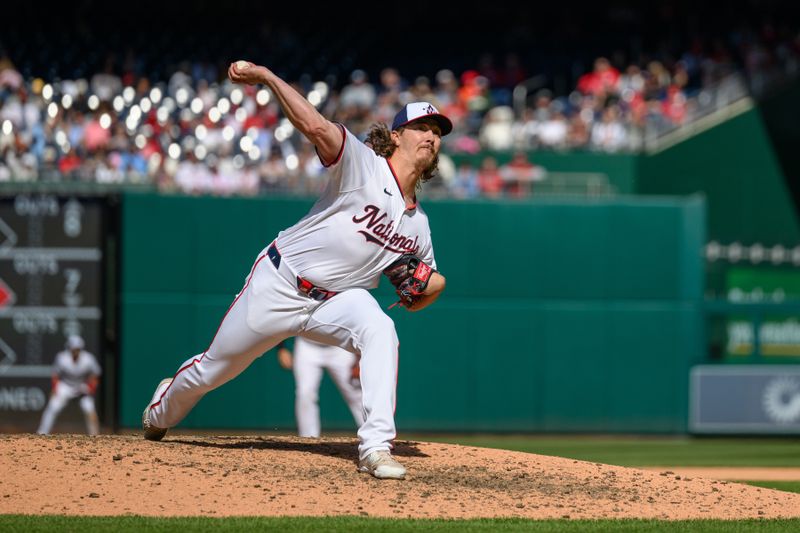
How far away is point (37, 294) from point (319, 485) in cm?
850

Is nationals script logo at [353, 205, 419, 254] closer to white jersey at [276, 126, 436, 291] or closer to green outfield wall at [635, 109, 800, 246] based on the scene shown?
white jersey at [276, 126, 436, 291]

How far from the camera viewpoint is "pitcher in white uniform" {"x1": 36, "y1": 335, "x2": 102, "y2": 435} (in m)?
13.4

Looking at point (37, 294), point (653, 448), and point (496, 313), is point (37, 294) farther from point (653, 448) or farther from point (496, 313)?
point (653, 448)

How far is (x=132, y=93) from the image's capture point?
53.3ft

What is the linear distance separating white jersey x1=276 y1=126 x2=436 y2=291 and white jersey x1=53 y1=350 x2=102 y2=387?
A: 310 inches

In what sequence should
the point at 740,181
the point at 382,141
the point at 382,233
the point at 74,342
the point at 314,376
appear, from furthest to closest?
1. the point at 740,181
2. the point at 74,342
3. the point at 314,376
4. the point at 382,141
5. the point at 382,233

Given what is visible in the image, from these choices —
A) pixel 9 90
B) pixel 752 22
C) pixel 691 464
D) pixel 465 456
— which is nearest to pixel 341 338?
pixel 465 456

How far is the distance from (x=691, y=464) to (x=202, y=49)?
11607 mm

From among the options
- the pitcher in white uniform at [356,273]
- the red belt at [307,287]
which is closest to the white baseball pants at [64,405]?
the pitcher in white uniform at [356,273]

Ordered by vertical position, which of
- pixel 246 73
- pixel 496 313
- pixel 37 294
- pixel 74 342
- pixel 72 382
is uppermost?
pixel 246 73

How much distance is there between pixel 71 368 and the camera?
1335cm

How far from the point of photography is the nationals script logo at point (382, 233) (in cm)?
592

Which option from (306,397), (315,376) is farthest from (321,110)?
(306,397)

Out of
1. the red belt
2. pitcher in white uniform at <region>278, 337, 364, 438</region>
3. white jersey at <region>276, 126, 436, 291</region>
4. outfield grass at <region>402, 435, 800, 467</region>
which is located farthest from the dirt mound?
outfield grass at <region>402, 435, 800, 467</region>
